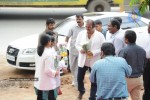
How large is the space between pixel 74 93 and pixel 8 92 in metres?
1.36

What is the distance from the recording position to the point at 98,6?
17.5m

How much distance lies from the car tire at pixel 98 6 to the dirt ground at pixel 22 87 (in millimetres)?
8623

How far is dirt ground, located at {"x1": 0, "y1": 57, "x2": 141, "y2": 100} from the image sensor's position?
7.34m

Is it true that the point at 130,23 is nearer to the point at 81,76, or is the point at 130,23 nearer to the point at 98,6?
the point at 81,76

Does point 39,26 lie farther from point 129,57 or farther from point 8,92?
point 129,57

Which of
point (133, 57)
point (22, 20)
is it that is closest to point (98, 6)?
point (22, 20)

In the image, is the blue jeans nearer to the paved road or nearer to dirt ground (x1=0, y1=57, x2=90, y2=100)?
dirt ground (x1=0, y1=57, x2=90, y2=100)

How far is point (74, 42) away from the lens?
7504 mm

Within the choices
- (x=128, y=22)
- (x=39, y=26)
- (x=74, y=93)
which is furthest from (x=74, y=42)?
(x=39, y=26)

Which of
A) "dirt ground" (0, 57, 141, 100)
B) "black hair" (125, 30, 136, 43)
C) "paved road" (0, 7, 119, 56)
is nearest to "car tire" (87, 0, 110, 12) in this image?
"paved road" (0, 7, 119, 56)

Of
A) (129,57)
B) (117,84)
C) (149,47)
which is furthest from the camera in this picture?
(149,47)

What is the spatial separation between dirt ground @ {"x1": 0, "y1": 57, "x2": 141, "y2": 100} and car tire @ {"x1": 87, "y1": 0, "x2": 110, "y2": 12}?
8.62m

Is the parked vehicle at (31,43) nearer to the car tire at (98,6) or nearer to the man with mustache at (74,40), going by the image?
the man with mustache at (74,40)

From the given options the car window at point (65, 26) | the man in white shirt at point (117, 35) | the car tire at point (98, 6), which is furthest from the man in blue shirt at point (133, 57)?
the car tire at point (98, 6)
